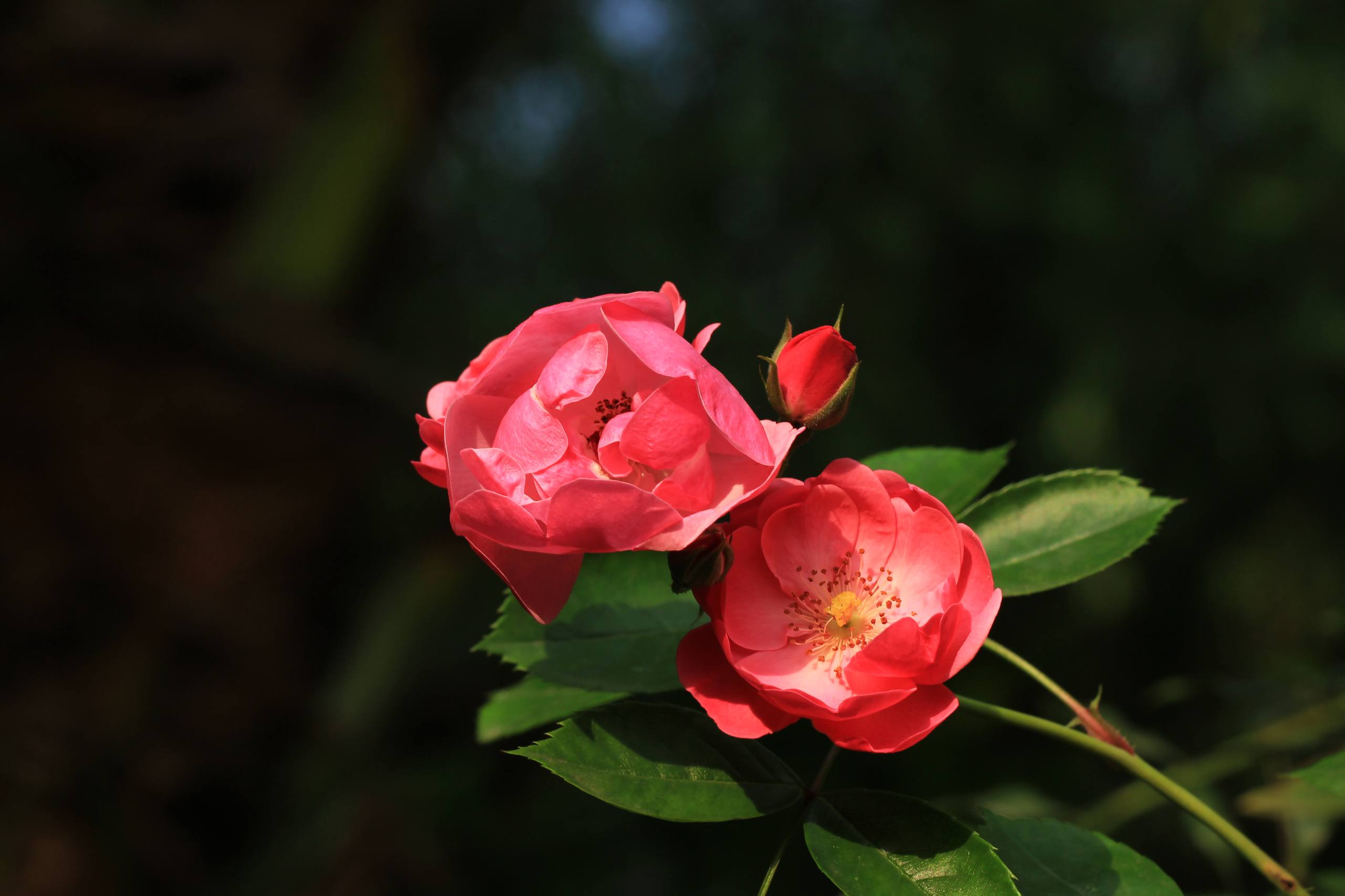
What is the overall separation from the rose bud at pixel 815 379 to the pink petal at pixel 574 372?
0.10 m

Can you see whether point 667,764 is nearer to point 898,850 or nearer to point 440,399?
point 898,850

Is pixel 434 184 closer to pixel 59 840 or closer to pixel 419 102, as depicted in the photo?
pixel 419 102

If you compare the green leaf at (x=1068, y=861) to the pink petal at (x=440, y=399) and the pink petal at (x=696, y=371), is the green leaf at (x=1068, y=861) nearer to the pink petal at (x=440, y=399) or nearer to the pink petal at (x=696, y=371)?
the pink petal at (x=696, y=371)

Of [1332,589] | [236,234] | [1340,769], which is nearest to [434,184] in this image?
[236,234]

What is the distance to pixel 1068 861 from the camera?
0.56 meters

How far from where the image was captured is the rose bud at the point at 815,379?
51 cm

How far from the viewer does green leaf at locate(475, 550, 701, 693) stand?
598mm

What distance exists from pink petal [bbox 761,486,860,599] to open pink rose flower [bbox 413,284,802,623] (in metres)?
0.06

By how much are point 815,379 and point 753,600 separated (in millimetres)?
131

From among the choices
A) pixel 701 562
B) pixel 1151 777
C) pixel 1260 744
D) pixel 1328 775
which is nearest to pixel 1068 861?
pixel 1151 777

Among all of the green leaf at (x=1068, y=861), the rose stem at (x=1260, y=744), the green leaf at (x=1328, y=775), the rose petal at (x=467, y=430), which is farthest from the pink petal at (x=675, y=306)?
the rose stem at (x=1260, y=744)

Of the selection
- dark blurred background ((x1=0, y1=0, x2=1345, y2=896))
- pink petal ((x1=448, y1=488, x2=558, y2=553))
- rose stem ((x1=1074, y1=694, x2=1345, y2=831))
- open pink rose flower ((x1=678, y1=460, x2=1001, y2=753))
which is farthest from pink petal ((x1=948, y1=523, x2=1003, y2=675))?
dark blurred background ((x1=0, y1=0, x2=1345, y2=896))

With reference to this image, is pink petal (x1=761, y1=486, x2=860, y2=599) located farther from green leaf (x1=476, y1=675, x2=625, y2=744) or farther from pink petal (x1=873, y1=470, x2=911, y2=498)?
green leaf (x1=476, y1=675, x2=625, y2=744)

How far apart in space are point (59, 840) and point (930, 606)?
2029 mm
